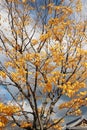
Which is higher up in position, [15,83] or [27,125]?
[15,83]

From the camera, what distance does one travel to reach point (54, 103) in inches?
559

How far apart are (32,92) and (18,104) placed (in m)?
0.95

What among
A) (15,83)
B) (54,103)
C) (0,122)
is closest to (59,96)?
(54,103)

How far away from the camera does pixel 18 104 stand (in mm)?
13781

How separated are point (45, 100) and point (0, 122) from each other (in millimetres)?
2870

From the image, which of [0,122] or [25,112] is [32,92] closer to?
[25,112]

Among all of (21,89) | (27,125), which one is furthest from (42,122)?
(21,89)

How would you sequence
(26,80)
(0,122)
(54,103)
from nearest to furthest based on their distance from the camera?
(0,122)
(26,80)
(54,103)

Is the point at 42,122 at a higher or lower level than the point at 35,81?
lower

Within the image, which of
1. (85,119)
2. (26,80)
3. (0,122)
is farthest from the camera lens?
(85,119)

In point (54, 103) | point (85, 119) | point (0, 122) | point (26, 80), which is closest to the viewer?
point (0, 122)

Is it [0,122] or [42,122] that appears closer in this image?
[0,122]

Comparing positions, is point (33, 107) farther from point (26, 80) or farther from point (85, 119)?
point (85, 119)

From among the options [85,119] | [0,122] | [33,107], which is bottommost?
[0,122]
